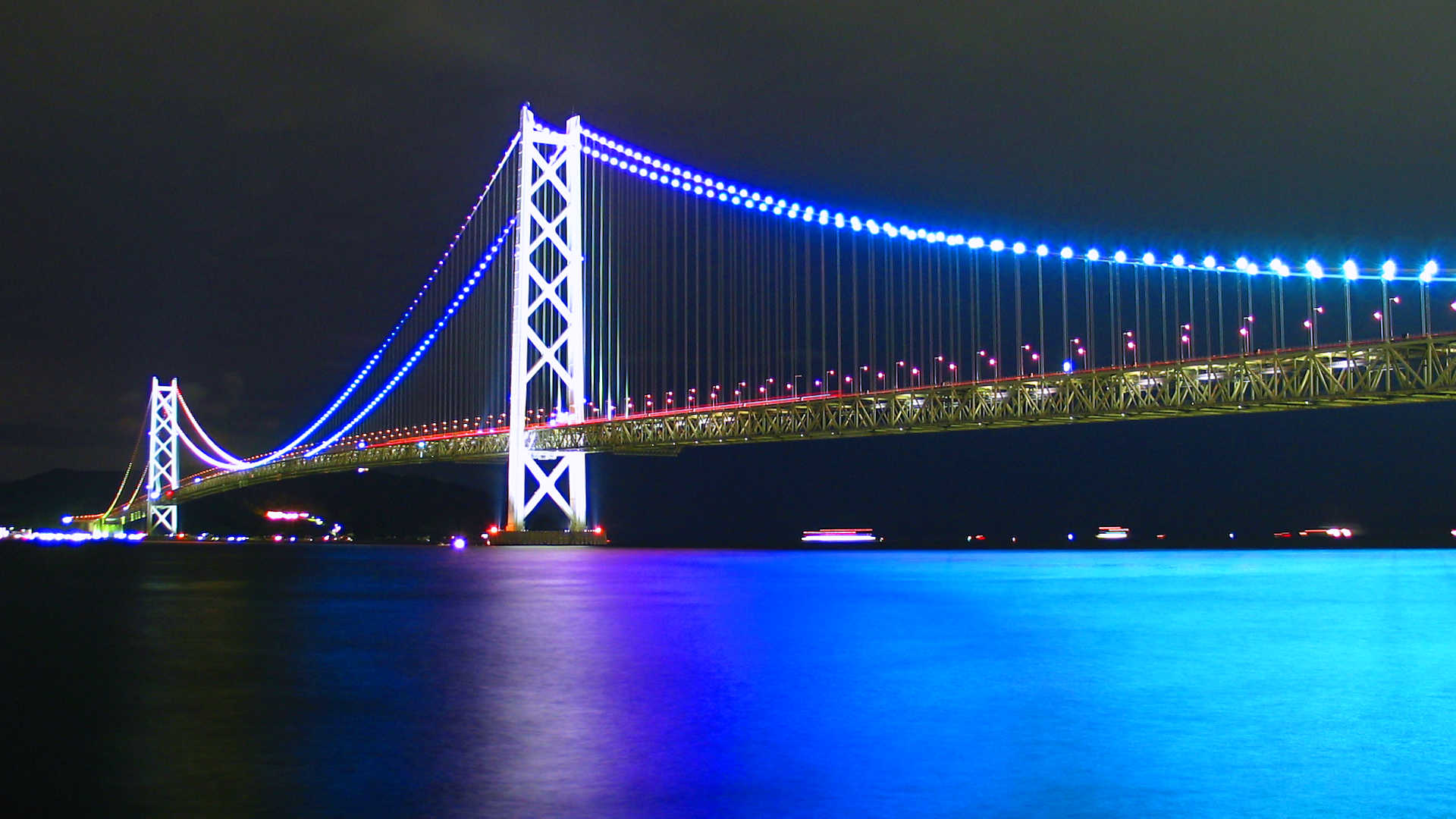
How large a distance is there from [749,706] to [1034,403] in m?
33.2

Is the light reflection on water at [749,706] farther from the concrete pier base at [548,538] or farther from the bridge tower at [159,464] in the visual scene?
the bridge tower at [159,464]

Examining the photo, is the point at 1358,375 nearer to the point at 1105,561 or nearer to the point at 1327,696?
the point at 1105,561

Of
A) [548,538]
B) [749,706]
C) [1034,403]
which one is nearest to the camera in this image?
[749,706]

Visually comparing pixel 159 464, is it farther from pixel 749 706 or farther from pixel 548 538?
pixel 749 706

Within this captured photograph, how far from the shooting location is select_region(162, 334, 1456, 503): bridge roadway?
110ft

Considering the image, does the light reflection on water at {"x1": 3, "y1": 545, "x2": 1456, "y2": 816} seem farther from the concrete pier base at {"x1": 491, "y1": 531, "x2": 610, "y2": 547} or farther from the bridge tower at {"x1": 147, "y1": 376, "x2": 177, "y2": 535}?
the bridge tower at {"x1": 147, "y1": 376, "x2": 177, "y2": 535}

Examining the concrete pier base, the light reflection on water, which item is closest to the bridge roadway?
the concrete pier base

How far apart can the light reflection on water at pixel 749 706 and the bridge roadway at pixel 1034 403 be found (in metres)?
16.8

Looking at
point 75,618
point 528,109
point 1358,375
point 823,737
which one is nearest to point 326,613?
point 75,618

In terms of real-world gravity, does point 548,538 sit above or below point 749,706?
below

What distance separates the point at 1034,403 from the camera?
39.8 meters

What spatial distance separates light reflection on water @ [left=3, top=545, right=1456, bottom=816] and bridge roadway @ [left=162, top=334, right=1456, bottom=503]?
1681cm

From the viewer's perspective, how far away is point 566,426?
42812 millimetres

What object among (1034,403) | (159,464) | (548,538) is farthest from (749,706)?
(159,464)
